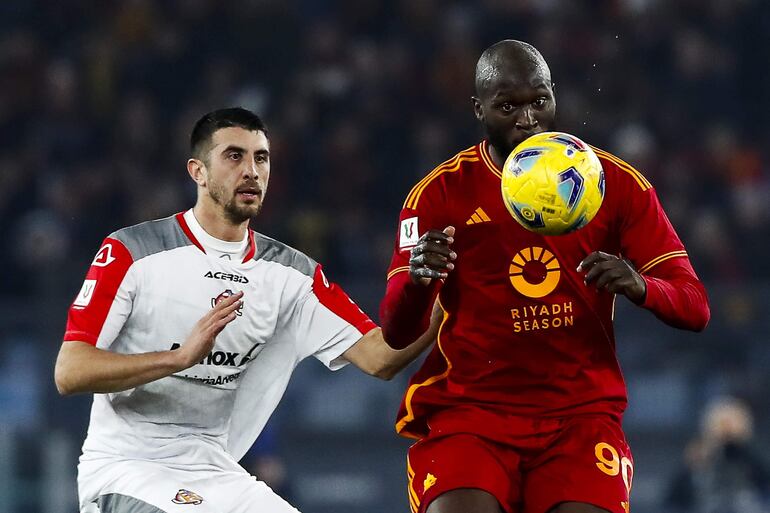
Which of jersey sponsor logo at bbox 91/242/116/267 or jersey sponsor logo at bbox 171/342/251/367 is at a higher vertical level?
jersey sponsor logo at bbox 91/242/116/267

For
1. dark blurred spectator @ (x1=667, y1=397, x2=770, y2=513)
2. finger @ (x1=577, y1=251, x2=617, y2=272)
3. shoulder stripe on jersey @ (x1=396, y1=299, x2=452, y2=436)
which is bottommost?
dark blurred spectator @ (x1=667, y1=397, x2=770, y2=513)

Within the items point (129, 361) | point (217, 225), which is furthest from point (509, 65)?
point (129, 361)

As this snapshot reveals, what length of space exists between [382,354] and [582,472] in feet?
4.00

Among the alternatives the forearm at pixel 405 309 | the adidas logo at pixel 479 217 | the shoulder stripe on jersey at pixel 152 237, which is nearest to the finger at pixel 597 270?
the forearm at pixel 405 309

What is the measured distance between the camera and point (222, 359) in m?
5.48

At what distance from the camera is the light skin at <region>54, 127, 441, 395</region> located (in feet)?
16.6

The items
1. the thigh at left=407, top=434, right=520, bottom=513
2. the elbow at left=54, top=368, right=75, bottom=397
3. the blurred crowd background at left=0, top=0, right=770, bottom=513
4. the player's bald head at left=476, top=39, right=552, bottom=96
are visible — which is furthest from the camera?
the blurred crowd background at left=0, top=0, right=770, bottom=513

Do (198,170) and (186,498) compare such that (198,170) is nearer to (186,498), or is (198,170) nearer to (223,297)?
(223,297)

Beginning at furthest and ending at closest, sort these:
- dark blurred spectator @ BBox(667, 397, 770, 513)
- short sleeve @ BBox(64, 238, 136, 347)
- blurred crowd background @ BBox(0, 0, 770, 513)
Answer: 1. blurred crowd background @ BBox(0, 0, 770, 513)
2. dark blurred spectator @ BBox(667, 397, 770, 513)
3. short sleeve @ BBox(64, 238, 136, 347)

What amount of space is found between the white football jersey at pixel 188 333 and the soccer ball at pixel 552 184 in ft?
4.82

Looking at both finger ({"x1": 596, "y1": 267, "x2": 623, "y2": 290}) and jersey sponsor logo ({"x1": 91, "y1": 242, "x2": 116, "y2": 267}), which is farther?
jersey sponsor logo ({"x1": 91, "y1": 242, "x2": 116, "y2": 267})

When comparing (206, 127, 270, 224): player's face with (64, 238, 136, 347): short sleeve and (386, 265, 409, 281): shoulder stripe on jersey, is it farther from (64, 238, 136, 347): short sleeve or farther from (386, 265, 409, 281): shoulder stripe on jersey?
(386, 265, 409, 281): shoulder stripe on jersey

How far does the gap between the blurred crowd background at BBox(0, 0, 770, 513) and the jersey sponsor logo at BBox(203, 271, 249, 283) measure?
169 inches

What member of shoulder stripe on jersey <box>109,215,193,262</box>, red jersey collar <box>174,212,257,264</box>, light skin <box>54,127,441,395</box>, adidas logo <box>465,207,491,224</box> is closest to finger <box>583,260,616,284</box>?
adidas logo <box>465,207,491,224</box>
